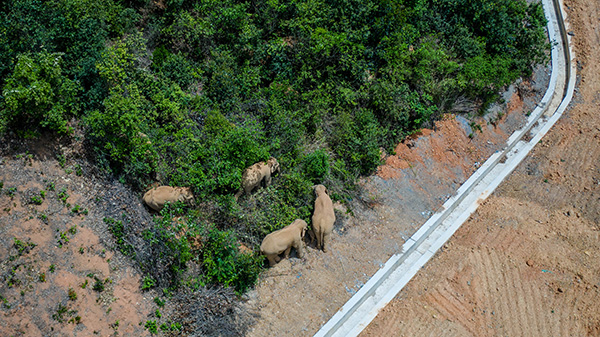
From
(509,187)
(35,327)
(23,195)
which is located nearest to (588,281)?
(509,187)

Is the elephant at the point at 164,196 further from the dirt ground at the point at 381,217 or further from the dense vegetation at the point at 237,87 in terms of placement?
the dirt ground at the point at 381,217

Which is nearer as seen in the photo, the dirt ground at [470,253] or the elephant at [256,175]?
the dirt ground at [470,253]

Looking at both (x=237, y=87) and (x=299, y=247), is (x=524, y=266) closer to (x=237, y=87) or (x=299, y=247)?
(x=299, y=247)

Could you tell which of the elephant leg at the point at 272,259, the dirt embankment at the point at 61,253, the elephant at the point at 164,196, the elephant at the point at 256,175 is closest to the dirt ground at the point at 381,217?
the elephant leg at the point at 272,259

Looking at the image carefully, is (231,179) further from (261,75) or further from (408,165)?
(408,165)

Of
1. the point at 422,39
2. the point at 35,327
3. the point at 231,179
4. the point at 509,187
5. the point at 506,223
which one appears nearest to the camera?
the point at 35,327

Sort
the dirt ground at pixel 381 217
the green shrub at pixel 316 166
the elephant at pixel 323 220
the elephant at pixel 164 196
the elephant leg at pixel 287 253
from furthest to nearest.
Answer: the green shrub at pixel 316 166
the elephant at pixel 323 220
the elephant leg at pixel 287 253
the elephant at pixel 164 196
the dirt ground at pixel 381 217

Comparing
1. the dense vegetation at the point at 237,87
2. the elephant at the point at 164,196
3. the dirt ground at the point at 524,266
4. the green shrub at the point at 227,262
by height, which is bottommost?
the dirt ground at the point at 524,266

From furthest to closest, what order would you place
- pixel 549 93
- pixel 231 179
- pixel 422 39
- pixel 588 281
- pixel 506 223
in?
1. pixel 549 93
2. pixel 422 39
3. pixel 506 223
4. pixel 588 281
5. pixel 231 179
